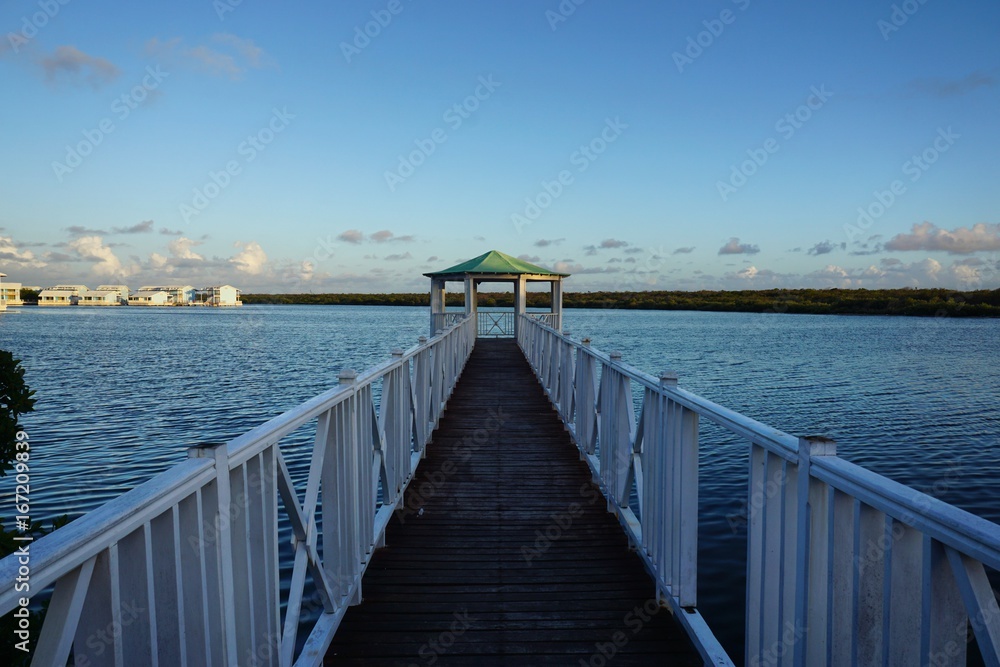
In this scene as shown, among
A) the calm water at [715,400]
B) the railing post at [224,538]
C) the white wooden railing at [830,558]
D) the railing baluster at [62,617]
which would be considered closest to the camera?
the railing baluster at [62,617]

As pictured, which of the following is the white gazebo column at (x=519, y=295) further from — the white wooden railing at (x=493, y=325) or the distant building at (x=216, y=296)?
the distant building at (x=216, y=296)

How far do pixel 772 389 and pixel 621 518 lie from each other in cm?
1877

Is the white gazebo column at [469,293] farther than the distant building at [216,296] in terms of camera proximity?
No

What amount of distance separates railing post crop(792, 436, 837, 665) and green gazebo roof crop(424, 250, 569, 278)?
751 inches

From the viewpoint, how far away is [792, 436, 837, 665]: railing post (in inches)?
77.9

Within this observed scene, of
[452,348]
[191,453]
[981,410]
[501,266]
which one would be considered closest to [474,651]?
[191,453]

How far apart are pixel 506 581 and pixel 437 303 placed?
19.2 metres

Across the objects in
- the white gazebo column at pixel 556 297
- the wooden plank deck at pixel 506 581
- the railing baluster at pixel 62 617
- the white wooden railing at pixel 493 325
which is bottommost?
the wooden plank deck at pixel 506 581

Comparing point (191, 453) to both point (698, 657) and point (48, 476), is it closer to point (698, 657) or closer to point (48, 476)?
point (698, 657)

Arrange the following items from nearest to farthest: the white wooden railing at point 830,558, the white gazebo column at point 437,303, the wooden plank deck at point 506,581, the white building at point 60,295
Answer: the white wooden railing at point 830,558 → the wooden plank deck at point 506,581 → the white gazebo column at point 437,303 → the white building at point 60,295

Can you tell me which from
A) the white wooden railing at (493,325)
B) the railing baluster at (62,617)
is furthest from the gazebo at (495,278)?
the railing baluster at (62,617)

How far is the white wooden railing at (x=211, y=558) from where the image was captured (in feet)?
4.24

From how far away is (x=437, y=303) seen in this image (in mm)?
22953

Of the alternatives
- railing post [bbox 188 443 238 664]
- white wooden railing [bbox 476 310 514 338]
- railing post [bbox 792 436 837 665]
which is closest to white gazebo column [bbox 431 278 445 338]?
white wooden railing [bbox 476 310 514 338]
